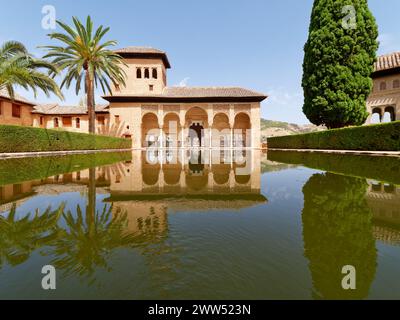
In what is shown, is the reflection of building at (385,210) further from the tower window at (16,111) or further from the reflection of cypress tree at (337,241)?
the tower window at (16,111)

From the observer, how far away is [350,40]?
1944cm

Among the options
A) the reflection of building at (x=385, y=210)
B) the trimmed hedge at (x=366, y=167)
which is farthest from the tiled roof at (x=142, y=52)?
the reflection of building at (x=385, y=210)

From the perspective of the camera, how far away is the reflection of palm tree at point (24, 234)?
238 cm

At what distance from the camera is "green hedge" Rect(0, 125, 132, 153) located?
12.7 meters

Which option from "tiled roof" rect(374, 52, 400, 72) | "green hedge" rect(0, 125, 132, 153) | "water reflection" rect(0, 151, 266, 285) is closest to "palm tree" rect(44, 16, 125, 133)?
"green hedge" rect(0, 125, 132, 153)

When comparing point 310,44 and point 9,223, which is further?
point 310,44

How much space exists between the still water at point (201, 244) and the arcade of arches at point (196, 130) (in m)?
25.5

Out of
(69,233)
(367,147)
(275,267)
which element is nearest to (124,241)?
(69,233)

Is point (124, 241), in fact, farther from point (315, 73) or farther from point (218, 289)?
point (315, 73)

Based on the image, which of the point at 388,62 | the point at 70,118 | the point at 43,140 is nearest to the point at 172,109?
the point at 70,118

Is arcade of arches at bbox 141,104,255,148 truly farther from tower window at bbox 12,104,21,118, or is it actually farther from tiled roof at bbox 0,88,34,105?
tower window at bbox 12,104,21,118

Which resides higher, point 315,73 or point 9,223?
point 315,73
